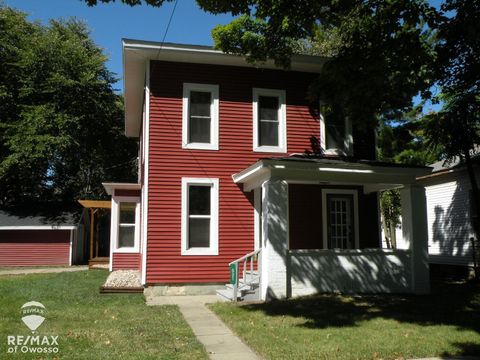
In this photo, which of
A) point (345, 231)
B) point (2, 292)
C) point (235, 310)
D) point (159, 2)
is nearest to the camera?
point (159, 2)

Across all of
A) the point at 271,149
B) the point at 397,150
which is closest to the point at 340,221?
the point at 271,149

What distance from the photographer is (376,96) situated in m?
10.8

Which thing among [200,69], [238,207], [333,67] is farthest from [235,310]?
[200,69]

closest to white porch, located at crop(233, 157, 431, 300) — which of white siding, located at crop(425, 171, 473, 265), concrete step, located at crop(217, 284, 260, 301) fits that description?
concrete step, located at crop(217, 284, 260, 301)

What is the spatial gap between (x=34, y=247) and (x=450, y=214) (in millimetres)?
22045

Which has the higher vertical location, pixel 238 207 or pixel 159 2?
pixel 159 2

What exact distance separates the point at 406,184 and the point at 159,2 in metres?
7.77

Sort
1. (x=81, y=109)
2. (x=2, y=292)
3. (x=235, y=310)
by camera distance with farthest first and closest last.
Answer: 1. (x=81, y=109)
2. (x=2, y=292)
3. (x=235, y=310)

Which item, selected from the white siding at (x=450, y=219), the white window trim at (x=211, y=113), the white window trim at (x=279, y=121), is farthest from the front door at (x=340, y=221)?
A: the white siding at (x=450, y=219)

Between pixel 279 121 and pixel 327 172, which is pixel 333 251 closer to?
pixel 327 172

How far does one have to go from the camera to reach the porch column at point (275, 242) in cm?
1098

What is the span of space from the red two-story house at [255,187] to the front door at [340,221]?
3 centimetres

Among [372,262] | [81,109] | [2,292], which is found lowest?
[2,292]

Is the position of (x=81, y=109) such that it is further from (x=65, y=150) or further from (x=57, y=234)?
(x=57, y=234)
